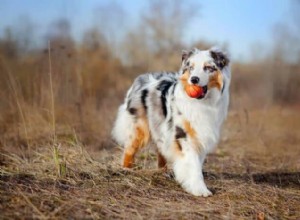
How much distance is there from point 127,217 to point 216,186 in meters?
1.79

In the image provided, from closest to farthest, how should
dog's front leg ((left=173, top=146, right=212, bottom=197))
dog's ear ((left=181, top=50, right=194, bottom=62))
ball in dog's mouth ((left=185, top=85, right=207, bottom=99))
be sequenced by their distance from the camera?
dog's front leg ((left=173, top=146, right=212, bottom=197)) < ball in dog's mouth ((left=185, top=85, right=207, bottom=99)) < dog's ear ((left=181, top=50, right=194, bottom=62))

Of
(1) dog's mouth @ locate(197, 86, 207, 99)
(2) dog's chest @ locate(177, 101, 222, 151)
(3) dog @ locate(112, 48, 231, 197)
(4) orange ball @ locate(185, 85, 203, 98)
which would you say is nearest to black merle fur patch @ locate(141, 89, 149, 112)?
(3) dog @ locate(112, 48, 231, 197)

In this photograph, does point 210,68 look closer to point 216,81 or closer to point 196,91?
point 216,81

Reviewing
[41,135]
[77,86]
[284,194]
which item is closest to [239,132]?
[77,86]

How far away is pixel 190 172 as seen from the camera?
17.1 ft

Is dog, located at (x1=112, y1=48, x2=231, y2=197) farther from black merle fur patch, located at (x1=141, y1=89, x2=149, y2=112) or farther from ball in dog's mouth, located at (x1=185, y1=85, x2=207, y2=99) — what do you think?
black merle fur patch, located at (x1=141, y1=89, x2=149, y2=112)

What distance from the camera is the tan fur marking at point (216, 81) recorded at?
5.30 metres

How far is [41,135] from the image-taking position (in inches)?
329

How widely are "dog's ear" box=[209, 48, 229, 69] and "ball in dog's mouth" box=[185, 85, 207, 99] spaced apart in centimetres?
38

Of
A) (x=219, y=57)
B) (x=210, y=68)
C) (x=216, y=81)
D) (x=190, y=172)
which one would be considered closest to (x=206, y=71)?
(x=210, y=68)

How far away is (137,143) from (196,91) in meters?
1.41

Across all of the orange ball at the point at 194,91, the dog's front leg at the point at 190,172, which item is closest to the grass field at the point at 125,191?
the dog's front leg at the point at 190,172

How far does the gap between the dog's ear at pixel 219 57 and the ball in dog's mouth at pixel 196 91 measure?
38cm

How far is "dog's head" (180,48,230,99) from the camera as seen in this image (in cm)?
516
